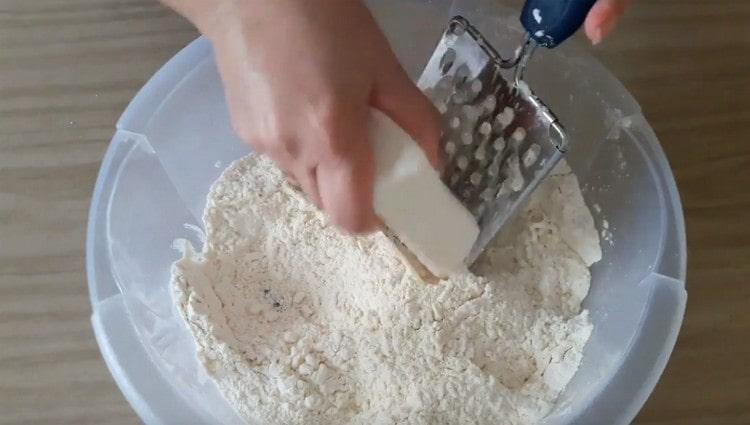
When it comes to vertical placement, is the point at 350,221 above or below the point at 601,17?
below

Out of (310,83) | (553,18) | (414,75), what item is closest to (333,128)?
(310,83)

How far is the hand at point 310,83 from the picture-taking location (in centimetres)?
49

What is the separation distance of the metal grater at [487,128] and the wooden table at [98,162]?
0.19 metres

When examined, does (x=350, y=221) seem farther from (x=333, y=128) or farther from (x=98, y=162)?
(x=98, y=162)

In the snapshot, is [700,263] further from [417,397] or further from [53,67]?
[53,67]

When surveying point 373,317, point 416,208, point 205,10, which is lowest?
point 373,317

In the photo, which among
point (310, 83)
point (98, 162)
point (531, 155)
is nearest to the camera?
point (310, 83)

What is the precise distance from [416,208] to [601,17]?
16 centimetres

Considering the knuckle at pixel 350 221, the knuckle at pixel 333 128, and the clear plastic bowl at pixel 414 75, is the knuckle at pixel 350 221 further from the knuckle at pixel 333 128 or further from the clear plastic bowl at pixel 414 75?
the clear plastic bowl at pixel 414 75

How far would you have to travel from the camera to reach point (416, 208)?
0.56 m

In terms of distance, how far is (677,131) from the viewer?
756 millimetres

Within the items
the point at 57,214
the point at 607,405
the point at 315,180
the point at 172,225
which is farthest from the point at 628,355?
the point at 57,214

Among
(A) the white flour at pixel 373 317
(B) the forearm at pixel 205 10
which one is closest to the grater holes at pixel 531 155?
(A) the white flour at pixel 373 317

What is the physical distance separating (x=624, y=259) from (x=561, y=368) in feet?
0.34
